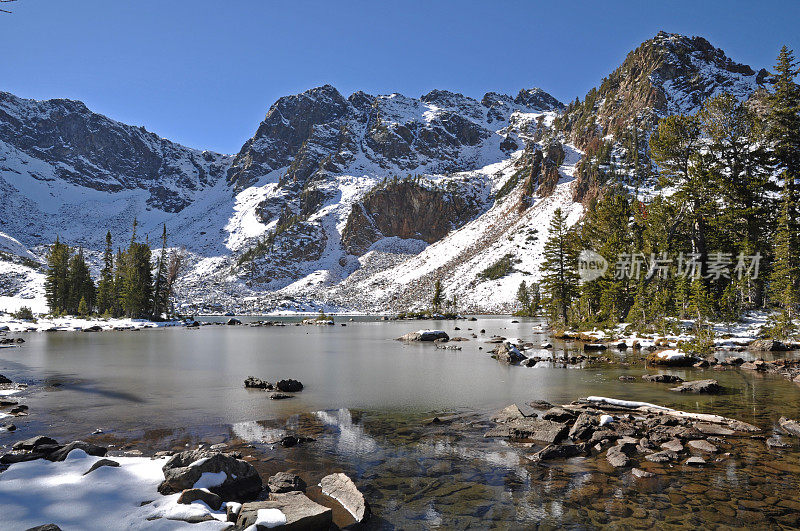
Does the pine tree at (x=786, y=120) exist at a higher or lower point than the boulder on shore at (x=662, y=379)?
higher

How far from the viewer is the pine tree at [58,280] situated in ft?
277

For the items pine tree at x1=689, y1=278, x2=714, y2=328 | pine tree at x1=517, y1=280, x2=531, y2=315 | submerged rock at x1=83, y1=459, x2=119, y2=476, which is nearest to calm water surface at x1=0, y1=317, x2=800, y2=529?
submerged rock at x1=83, y1=459, x2=119, y2=476

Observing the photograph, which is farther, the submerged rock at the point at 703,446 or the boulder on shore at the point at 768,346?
the boulder on shore at the point at 768,346

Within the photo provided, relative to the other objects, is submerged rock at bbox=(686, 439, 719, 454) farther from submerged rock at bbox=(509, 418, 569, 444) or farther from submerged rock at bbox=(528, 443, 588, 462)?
submerged rock at bbox=(509, 418, 569, 444)

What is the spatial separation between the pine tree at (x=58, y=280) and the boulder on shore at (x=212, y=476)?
98.0 metres

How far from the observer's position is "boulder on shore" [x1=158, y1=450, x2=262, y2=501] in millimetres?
7418

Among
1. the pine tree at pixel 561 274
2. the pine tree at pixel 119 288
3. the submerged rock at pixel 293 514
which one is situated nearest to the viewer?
the submerged rock at pixel 293 514

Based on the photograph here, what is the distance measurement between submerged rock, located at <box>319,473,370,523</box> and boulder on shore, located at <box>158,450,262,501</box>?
135 centimetres

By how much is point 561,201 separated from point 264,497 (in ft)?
597

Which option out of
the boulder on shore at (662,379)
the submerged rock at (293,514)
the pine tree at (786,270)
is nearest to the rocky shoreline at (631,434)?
the submerged rock at (293,514)

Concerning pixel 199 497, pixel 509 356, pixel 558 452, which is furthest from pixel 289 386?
pixel 509 356

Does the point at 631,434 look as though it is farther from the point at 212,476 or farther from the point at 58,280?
the point at 58,280

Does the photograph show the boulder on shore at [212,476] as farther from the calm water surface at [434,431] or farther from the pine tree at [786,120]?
the pine tree at [786,120]

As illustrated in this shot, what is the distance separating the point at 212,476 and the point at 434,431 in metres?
7.02
